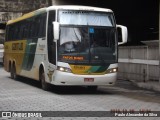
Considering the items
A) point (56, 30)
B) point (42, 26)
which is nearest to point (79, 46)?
point (56, 30)

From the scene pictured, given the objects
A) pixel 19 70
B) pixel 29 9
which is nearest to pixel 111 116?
pixel 19 70

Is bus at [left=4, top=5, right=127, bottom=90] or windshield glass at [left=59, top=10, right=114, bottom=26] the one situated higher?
windshield glass at [left=59, top=10, right=114, bottom=26]

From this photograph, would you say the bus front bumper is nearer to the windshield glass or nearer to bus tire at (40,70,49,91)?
bus tire at (40,70,49,91)

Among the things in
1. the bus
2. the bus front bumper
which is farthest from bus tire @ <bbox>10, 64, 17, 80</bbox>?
the bus front bumper

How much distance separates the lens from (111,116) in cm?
1140

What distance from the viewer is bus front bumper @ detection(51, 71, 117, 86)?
1688 centimetres

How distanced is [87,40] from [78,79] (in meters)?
1.42

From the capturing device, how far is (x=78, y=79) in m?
16.9

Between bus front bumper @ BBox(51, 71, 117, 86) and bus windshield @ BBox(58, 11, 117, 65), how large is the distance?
0.46 m

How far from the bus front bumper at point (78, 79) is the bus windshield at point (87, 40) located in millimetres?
463

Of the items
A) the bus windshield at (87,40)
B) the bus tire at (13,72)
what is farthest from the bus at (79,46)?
the bus tire at (13,72)

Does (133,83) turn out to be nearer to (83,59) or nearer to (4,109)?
(83,59)

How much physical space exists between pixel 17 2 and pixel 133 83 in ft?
63.6

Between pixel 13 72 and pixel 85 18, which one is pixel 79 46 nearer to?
pixel 85 18
